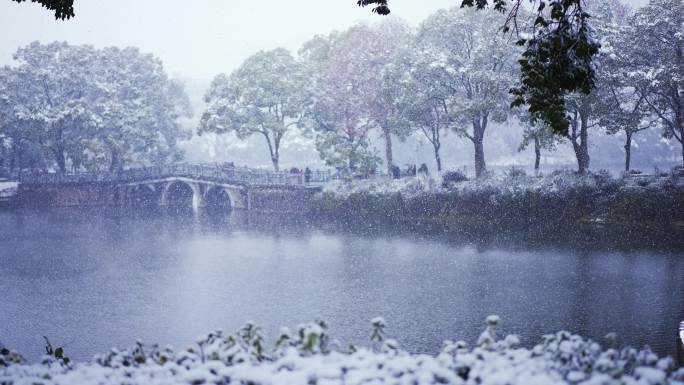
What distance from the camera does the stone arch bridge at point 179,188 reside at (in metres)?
49.3

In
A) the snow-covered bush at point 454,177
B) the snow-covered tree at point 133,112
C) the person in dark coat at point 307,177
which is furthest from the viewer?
the snow-covered tree at point 133,112

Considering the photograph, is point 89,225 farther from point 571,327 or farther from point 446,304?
point 571,327

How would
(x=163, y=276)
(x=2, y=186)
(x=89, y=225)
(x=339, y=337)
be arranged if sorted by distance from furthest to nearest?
(x=2, y=186) → (x=89, y=225) → (x=163, y=276) → (x=339, y=337)

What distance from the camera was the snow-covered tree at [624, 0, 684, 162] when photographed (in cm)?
3334

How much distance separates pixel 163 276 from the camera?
24.7 metres

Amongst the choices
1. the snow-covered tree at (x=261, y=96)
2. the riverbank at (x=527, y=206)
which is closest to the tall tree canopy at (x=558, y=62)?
the riverbank at (x=527, y=206)

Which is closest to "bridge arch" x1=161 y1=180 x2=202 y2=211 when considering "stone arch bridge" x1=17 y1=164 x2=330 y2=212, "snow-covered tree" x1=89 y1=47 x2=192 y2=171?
"stone arch bridge" x1=17 y1=164 x2=330 y2=212

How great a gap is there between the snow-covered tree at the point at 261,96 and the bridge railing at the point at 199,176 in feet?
9.87

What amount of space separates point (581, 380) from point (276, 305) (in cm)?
1392

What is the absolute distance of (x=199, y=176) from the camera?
53875mm

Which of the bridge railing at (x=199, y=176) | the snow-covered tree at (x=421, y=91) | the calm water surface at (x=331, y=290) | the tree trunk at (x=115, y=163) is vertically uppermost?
the snow-covered tree at (x=421, y=91)

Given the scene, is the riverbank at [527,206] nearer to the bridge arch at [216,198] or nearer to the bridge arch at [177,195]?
the bridge arch at [216,198]

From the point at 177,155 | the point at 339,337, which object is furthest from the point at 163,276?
the point at 177,155

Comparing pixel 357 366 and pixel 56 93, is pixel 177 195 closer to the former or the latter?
pixel 56 93
